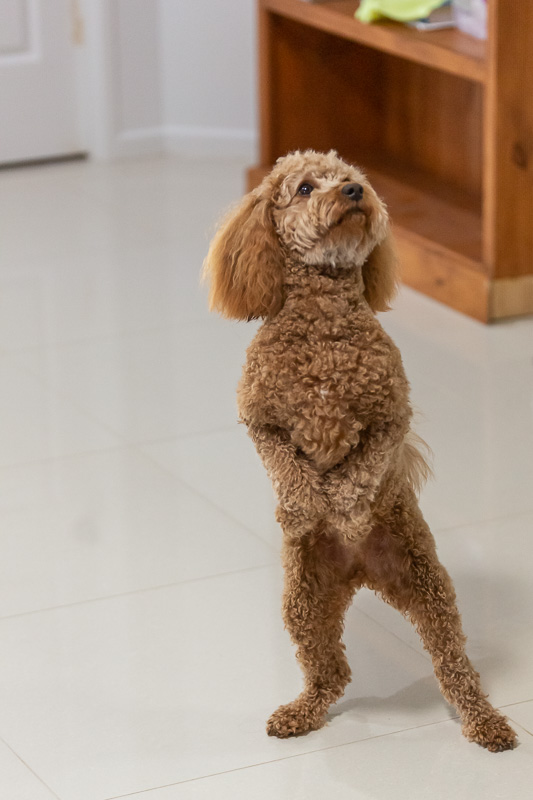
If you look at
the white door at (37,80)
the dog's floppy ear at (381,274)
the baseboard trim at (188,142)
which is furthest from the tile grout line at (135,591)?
the white door at (37,80)

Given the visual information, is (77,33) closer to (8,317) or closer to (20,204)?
(20,204)

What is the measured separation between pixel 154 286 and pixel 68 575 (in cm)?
149

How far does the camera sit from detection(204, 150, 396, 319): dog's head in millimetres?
1536

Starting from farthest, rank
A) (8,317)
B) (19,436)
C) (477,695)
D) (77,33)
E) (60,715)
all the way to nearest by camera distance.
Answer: (77,33), (8,317), (19,436), (60,715), (477,695)

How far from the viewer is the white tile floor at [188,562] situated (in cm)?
175

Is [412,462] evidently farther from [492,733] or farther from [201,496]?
[201,496]

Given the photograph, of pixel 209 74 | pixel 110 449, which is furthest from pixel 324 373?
pixel 209 74

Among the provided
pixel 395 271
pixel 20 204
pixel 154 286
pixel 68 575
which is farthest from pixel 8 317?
pixel 395 271

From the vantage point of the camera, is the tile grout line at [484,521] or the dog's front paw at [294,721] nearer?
the dog's front paw at [294,721]

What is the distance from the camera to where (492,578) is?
2176mm

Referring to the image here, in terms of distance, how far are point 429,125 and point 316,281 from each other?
Result: 8.48ft

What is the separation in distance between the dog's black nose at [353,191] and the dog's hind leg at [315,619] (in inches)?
17.7

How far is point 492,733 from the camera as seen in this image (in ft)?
5.66

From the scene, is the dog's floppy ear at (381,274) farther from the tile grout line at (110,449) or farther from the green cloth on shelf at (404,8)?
the green cloth on shelf at (404,8)
